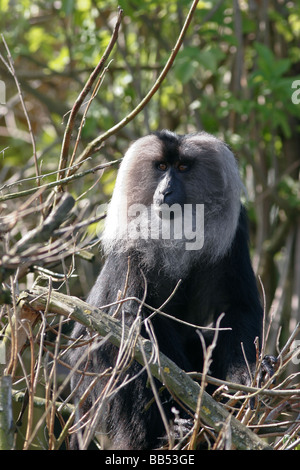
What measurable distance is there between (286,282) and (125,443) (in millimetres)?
3886

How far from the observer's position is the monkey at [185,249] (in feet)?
14.0

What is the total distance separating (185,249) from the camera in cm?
451

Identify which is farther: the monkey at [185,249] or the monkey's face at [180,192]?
the monkey's face at [180,192]

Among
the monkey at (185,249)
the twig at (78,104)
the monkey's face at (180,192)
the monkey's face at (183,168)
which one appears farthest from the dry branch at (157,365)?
the monkey's face at (183,168)

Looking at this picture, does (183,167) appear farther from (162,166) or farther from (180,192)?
(180,192)

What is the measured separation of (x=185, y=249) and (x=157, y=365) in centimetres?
173

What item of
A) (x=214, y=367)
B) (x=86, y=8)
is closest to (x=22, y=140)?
(x=86, y=8)

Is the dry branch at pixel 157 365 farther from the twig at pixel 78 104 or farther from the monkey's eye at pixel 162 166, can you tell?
the monkey's eye at pixel 162 166

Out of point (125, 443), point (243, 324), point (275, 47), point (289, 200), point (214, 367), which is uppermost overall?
point (275, 47)

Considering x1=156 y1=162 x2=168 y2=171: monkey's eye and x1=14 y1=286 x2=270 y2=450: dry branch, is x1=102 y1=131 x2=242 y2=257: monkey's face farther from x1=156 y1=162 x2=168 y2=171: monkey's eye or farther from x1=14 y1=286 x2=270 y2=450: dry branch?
x1=14 y1=286 x2=270 y2=450: dry branch

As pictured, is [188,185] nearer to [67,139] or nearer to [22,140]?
[67,139]

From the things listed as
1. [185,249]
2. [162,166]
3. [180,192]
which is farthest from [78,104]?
[185,249]

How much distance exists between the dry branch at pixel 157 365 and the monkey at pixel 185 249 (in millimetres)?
1119

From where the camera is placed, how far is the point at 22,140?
8.26 m
